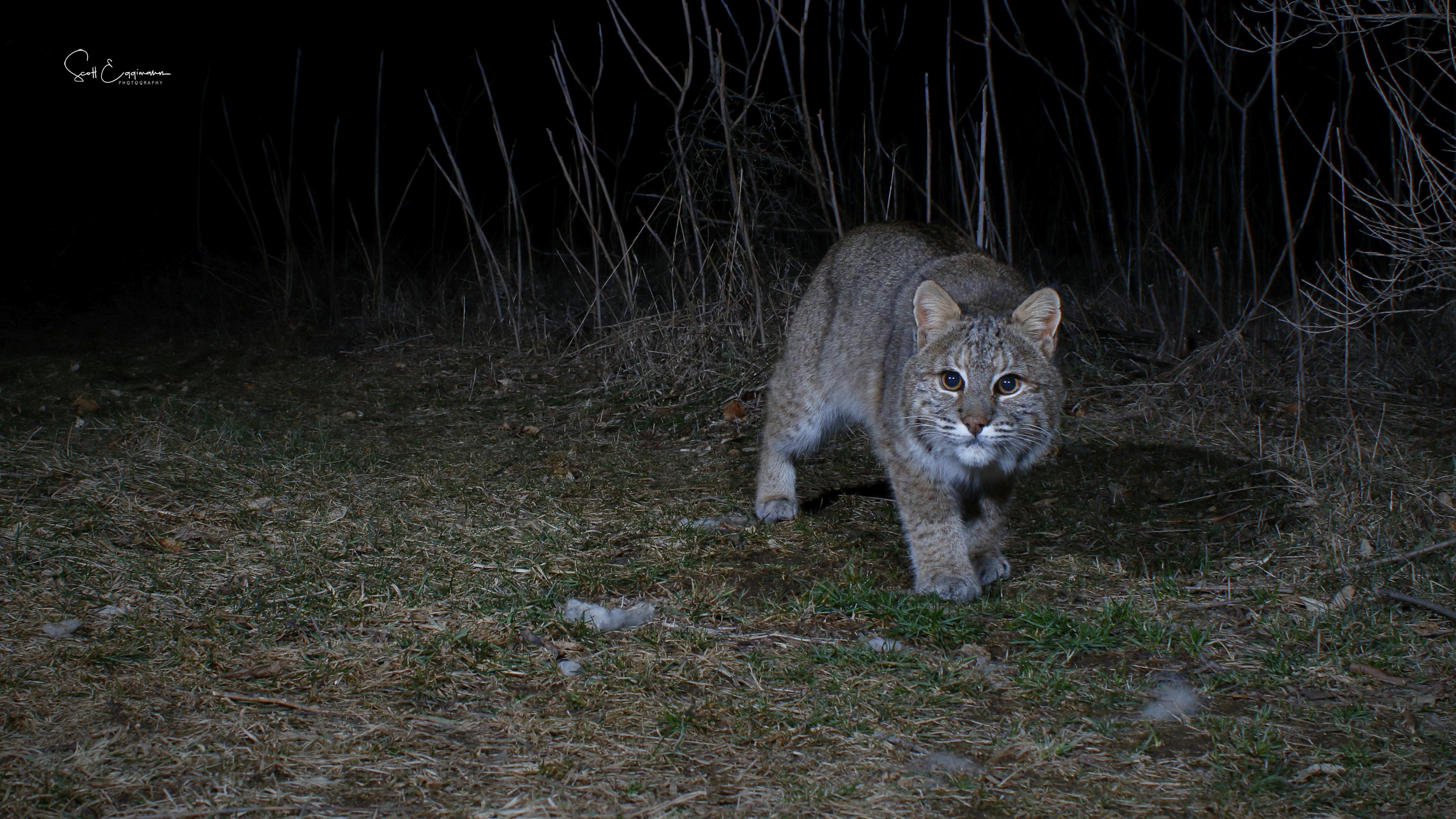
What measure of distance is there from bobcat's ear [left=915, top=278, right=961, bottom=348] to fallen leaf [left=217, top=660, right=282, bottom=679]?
2.49 meters

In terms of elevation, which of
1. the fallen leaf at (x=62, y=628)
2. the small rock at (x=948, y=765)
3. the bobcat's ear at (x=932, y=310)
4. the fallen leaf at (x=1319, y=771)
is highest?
the bobcat's ear at (x=932, y=310)

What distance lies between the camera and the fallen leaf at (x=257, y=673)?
2.99m

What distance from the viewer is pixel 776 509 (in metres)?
4.73

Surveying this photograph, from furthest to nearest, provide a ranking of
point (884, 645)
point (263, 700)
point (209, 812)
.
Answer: point (884, 645) < point (263, 700) < point (209, 812)

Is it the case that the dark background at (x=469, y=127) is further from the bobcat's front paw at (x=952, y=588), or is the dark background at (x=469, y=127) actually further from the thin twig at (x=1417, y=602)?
the thin twig at (x=1417, y=602)

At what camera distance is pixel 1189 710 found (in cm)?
293

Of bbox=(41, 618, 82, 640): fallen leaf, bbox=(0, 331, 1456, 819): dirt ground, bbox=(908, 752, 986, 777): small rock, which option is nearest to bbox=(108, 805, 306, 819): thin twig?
bbox=(0, 331, 1456, 819): dirt ground

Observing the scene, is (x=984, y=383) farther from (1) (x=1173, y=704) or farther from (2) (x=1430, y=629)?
(2) (x=1430, y=629)

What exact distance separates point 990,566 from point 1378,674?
1350 millimetres

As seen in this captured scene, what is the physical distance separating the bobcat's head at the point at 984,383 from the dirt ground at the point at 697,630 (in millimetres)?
528

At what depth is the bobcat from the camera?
391 centimetres

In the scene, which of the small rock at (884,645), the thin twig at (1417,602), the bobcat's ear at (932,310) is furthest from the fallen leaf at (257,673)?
the thin twig at (1417,602)

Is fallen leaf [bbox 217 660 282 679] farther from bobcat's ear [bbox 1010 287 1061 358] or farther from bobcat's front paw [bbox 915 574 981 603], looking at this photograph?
bobcat's ear [bbox 1010 287 1061 358]

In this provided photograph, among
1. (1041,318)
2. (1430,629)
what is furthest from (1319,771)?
(1041,318)
